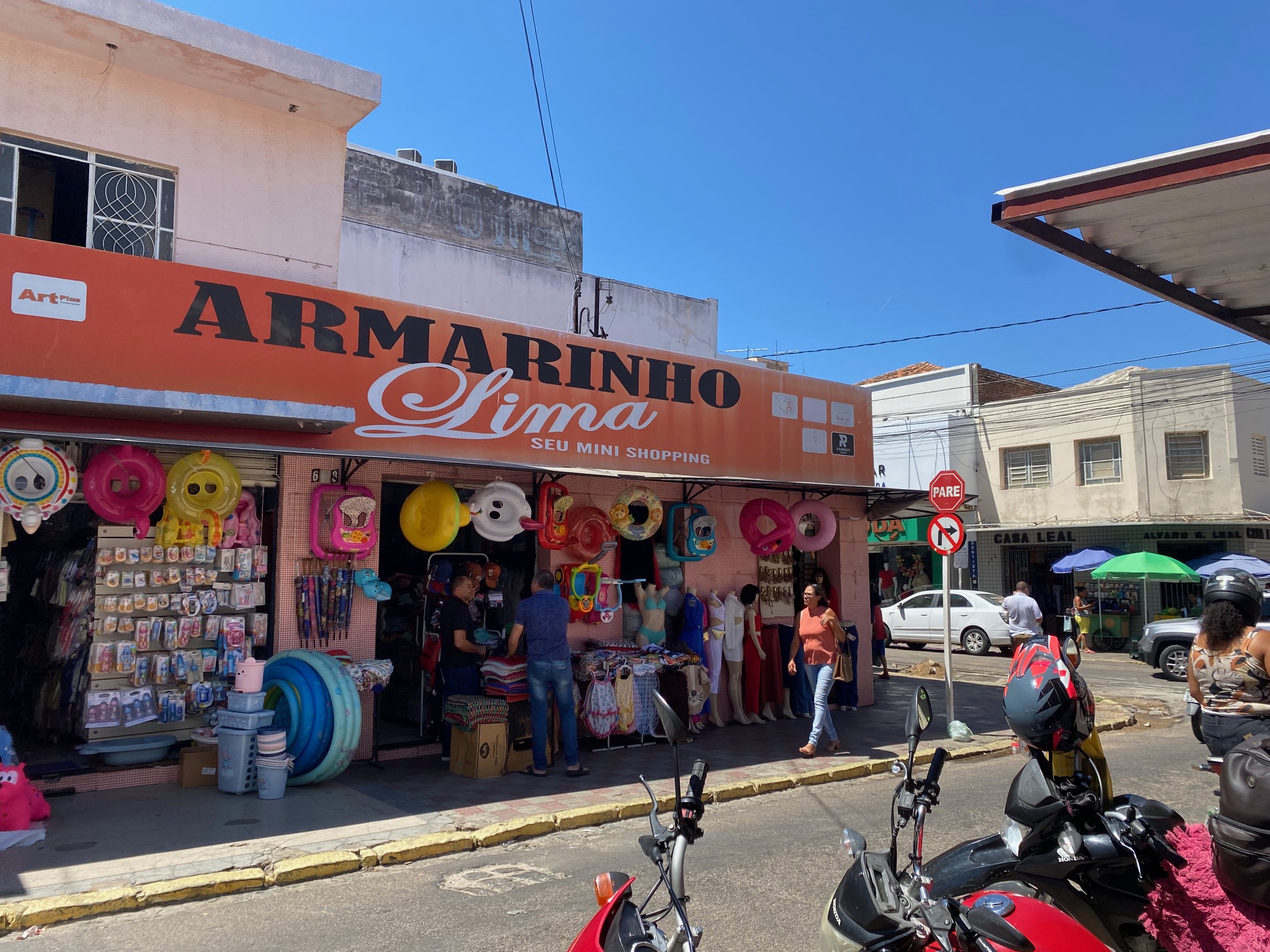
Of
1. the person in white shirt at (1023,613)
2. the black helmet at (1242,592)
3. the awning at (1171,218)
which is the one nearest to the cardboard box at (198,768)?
the awning at (1171,218)

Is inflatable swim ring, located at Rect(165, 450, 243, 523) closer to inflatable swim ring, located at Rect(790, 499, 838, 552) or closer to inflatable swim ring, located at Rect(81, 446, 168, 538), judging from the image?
inflatable swim ring, located at Rect(81, 446, 168, 538)

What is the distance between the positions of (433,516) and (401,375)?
5.45 ft

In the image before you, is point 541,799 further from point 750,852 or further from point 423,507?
point 423,507

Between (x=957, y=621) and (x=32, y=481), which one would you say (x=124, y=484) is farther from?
(x=957, y=621)

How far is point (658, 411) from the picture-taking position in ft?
42.2

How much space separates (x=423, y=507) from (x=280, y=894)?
180 inches

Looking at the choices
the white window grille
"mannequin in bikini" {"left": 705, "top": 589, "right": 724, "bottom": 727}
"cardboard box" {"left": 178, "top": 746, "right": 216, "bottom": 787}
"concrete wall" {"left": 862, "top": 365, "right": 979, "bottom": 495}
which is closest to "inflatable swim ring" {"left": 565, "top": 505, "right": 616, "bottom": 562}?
"mannequin in bikini" {"left": 705, "top": 589, "right": 724, "bottom": 727}

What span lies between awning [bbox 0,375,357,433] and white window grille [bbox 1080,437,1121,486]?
24781mm

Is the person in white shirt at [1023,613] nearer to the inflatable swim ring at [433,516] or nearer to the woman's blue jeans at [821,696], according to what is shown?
the woman's blue jeans at [821,696]

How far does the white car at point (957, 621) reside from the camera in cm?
2431

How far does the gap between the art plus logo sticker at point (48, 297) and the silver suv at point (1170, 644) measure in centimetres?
1935

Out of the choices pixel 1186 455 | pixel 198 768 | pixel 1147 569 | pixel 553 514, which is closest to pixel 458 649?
pixel 553 514

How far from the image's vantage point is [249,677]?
839cm

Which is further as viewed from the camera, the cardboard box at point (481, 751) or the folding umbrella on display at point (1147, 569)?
the folding umbrella on display at point (1147, 569)
